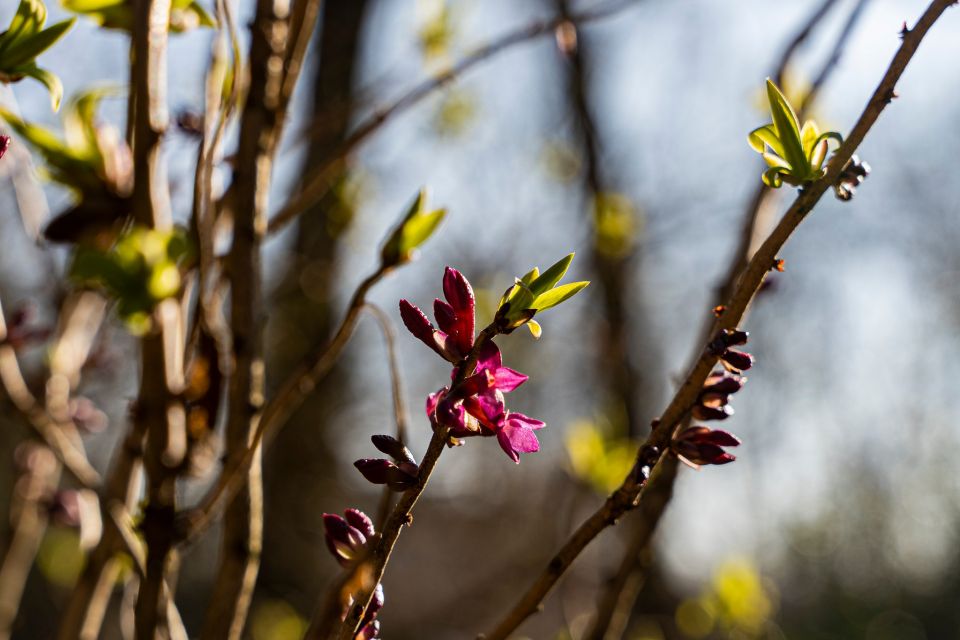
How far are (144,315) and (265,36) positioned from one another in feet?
0.92

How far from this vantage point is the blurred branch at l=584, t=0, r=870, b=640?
2.07 ft

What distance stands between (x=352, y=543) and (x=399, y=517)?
6 cm

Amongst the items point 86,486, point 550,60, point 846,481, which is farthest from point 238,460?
point 846,481

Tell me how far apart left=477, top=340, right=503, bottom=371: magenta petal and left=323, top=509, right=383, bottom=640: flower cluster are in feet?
0.32

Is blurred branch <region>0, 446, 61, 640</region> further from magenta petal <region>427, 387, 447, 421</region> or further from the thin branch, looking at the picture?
the thin branch

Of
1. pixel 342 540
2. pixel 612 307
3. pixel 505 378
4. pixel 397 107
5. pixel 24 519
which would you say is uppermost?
pixel 612 307

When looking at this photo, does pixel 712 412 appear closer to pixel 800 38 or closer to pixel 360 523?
pixel 360 523

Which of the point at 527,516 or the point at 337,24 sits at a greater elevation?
the point at 337,24

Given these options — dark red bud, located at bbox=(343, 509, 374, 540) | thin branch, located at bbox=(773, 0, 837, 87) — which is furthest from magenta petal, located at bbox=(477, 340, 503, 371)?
thin branch, located at bbox=(773, 0, 837, 87)

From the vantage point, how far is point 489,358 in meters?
0.39

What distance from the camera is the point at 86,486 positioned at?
0.66 m

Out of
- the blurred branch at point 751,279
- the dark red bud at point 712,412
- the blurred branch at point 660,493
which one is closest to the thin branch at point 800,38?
the blurred branch at point 660,493

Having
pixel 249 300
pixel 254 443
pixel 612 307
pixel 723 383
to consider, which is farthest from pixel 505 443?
pixel 612 307

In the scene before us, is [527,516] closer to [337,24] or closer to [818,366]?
[818,366]
